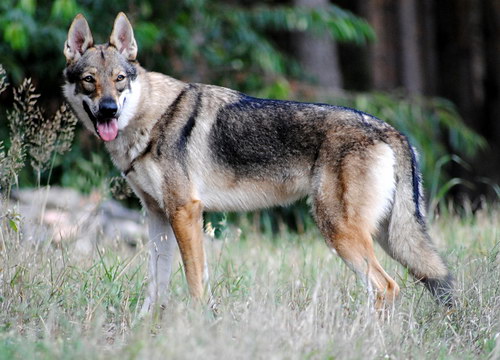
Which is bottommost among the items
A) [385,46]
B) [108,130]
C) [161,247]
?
[385,46]

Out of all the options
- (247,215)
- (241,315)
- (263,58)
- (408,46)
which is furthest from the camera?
(408,46)

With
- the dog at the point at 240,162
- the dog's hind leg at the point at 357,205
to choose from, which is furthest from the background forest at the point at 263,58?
the dog's hind leg at the point at 357,205

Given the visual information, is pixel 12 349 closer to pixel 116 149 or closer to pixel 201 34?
pixel 116 149

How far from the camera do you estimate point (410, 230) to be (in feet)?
16.8

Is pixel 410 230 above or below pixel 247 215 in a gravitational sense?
above

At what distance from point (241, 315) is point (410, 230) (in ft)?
4.73

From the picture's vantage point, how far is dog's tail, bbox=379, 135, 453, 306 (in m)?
5.04

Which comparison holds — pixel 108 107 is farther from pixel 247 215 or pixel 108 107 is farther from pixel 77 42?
pixel 247 215

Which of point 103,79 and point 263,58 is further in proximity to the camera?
point 263,58

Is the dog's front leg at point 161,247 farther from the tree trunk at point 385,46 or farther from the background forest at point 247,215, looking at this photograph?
the tree trunk at point 385,46

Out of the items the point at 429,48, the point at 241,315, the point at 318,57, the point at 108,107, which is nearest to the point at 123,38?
the point at 108,107

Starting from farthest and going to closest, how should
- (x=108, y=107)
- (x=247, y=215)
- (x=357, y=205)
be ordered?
(x=247, y=215)
(x=108, y=107)
(x=357, y=205)

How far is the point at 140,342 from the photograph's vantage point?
11.8 feet

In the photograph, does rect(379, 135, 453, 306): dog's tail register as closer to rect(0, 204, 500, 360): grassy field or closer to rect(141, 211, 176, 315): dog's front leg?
rect(0, 204, 500, 360): grassy field
